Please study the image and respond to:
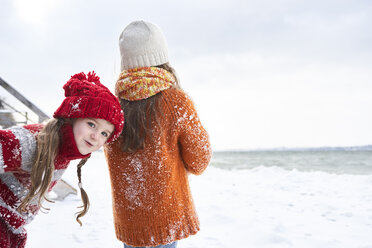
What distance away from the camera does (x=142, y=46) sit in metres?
1.43

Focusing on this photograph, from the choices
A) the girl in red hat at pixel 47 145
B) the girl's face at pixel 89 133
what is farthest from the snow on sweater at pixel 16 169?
the girl's face at pixel 89 133

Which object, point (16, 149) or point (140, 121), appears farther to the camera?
point (140, 121)

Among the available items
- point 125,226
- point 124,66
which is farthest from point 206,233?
point 124,66

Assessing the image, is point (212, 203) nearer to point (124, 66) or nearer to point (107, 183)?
point (107, 183)

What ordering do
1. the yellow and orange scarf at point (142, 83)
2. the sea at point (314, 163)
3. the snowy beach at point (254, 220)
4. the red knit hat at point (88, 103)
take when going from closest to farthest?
1. the red knit hat at point (88, 103)
2. the yellow and orange scarf at point (142, 83)
3. the snowy beach at point (254, 220)
4. the sea at point (314, 163)

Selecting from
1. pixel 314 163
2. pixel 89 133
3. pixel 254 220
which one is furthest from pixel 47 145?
pixel 314 163

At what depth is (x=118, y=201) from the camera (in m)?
1.50

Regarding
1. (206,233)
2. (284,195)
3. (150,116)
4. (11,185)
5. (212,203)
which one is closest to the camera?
(11,185)

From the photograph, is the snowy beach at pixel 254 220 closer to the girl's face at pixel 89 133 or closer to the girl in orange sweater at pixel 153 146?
the girl in orange sweater at pixel 153 146

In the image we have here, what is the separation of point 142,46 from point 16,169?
31.5 inches

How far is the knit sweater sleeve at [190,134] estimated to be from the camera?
1371 millimetres

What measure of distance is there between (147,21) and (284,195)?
4.44 meters

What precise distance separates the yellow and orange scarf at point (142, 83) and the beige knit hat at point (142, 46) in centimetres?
5

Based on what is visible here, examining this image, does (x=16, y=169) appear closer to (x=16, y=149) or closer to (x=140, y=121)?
(x=16, y=149)
